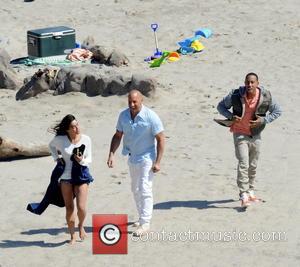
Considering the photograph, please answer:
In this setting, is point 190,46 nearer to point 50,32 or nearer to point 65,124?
point 50,32

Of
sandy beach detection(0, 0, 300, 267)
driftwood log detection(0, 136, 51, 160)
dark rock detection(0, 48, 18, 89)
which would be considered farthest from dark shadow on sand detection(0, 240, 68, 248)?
dark rock detection(0, 48, 18, 89)

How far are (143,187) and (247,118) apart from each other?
5.30 ft

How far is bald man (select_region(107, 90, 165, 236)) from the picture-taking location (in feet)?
35.1

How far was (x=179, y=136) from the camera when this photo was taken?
14992mm

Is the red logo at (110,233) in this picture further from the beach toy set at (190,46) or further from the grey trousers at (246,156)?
the beach toy set at (190,46)

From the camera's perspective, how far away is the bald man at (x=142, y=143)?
35.1ft

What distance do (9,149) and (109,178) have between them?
1.59m

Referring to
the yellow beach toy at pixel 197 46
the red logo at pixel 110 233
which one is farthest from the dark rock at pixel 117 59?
the red logo at pixel 110 233

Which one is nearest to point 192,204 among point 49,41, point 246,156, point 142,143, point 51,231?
point 246,156

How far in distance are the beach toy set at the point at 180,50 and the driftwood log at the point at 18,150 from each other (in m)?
5.91

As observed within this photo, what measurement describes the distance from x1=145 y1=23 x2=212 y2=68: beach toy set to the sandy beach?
7.8 inches

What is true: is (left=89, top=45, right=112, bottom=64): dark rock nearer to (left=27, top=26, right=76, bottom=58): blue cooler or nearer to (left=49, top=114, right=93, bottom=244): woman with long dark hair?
(left=27, top=26, right=76, bottom=58): blue cooler

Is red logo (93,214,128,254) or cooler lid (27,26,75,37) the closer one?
red logo (93,214,128,254)

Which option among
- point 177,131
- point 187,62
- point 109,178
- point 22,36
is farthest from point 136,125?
point 22,36
